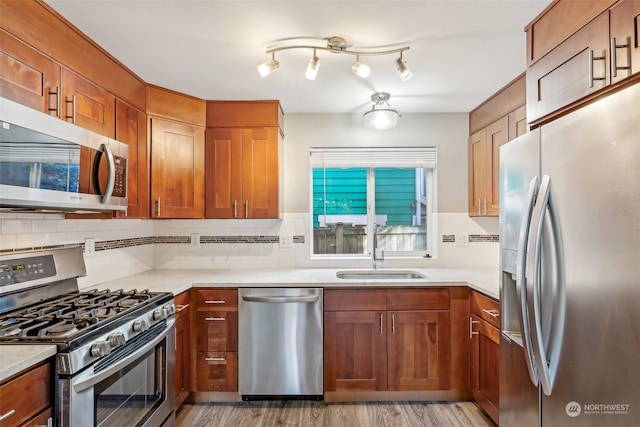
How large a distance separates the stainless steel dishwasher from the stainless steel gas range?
0.54 m

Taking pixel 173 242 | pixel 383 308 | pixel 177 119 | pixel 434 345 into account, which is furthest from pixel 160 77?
pixel 434 345

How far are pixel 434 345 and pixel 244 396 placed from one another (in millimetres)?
1403

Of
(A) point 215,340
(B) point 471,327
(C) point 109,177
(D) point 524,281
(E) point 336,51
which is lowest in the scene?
(A) point 215,340

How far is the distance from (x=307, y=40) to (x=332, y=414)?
2342mm

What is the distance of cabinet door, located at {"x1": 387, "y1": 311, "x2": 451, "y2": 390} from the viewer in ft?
8.20

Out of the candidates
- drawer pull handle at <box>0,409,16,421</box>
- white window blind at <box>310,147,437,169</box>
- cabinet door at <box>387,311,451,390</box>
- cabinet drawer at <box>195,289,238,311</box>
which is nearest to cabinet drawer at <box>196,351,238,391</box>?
cabinet drawer at <box>195,289,238,311</box>

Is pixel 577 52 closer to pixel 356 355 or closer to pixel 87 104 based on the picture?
pixel 356 355

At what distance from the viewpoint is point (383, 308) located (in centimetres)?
251

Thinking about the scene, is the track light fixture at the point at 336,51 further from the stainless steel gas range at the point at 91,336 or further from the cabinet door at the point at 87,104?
the stainless steel gas range at the point at 91,336

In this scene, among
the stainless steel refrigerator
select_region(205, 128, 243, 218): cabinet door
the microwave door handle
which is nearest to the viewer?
the stainless steel refrigerator

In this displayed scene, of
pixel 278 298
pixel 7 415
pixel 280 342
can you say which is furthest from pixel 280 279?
pixel 7 415

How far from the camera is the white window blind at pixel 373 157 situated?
10.6 feet

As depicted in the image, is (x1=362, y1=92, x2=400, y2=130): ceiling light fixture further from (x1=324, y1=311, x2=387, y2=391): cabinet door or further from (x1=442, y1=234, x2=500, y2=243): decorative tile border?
(x1=324, y1=311, x2=387, y2=391): cabinet door

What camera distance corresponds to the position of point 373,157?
10.6ft
